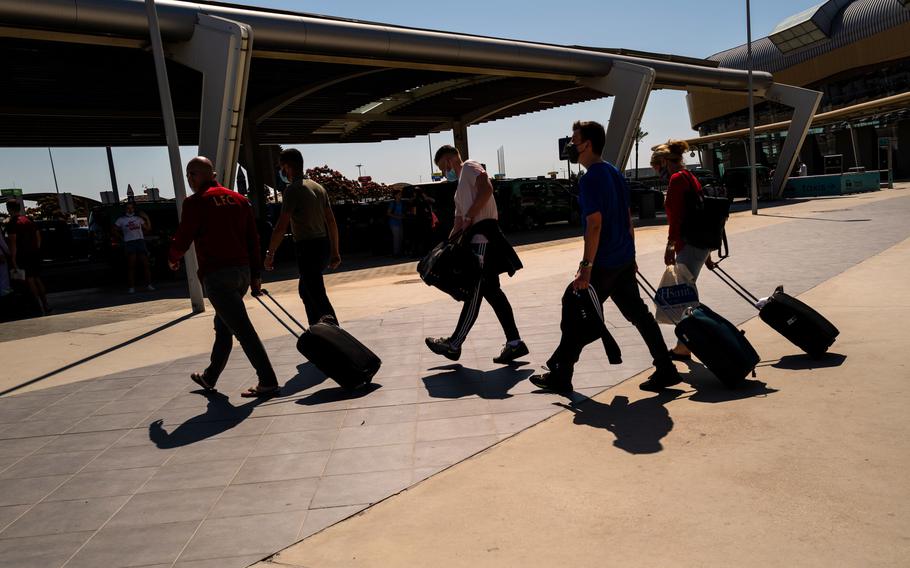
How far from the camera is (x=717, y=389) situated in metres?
4.71

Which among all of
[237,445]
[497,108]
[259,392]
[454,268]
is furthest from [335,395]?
[497,108]

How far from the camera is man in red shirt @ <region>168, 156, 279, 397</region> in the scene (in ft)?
16.9

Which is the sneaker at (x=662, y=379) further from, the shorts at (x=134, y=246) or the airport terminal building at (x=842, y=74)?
the airport terminal building at (x=842, y=74)

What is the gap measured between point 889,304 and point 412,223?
40.5ft

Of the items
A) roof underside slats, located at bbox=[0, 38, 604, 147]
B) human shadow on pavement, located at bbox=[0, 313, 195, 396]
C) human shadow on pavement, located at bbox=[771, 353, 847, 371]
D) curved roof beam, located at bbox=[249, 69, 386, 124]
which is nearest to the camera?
human shadow on pavement, located at bbox=[771, 353, 847, 371]

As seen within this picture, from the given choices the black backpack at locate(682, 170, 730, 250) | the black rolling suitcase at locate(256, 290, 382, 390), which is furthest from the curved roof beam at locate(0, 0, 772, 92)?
the black backpack at locate(682, 170, 730, 250)

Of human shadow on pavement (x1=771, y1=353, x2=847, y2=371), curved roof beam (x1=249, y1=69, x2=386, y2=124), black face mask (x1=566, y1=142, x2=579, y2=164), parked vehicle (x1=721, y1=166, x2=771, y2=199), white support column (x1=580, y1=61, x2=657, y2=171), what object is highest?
curved roof beam (x1=249, y1=69, x2=386, y2=124)

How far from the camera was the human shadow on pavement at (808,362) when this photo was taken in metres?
4.96

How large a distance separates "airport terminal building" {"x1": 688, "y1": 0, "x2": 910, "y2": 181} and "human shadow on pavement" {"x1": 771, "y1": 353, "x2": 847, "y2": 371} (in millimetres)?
39832

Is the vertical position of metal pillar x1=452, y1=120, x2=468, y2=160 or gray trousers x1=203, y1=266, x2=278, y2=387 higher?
metal pillar x1=452, y1=120, x2=468, y2=160

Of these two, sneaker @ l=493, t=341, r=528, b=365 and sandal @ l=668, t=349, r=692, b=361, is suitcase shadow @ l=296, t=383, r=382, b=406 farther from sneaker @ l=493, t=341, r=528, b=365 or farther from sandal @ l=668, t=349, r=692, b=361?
sandal @ l=668, t=349, r=692, b=361

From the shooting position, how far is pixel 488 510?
3.09m

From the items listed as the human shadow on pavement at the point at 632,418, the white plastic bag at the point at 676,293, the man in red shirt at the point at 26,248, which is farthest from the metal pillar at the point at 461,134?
the human shadow on pavement at the point at 632,418

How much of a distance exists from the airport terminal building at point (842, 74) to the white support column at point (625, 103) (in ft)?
72.9
